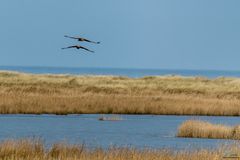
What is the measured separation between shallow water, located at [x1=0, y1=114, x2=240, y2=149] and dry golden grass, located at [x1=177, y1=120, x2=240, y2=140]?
1.48ft

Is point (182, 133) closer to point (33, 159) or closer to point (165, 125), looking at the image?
point (165, 125)

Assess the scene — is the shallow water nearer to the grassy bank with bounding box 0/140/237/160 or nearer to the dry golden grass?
the dry golden grass

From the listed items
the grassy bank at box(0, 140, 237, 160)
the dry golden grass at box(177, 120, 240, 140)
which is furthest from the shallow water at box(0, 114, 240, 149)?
the grassy bank at box(0, 140, 237, 160)

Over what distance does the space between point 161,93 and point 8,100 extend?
51.5ft

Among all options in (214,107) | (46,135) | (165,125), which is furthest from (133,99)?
(46,135)

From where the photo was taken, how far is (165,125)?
3788 centimetres

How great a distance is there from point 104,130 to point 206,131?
5.99 meters

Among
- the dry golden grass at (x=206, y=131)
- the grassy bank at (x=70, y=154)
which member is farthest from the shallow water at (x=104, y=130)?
the grassy bank at (x=70, y=154)

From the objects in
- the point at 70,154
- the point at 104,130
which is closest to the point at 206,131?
the point at 104,130

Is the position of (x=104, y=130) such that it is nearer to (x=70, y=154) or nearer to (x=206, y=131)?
(x=206, y=131)

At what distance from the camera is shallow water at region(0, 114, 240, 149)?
28859mm

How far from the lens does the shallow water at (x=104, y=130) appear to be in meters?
28.9

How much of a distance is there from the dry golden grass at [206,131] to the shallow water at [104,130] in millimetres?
450

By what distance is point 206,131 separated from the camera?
3033 centimetres
